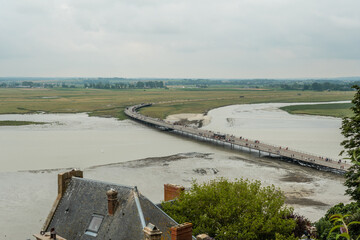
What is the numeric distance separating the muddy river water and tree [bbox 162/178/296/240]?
14449 mm

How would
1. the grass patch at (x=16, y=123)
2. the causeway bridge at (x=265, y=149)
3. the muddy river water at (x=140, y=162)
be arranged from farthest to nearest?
the grass patch at (x=16, y=123) → the causeway bridge at (x=265, y=149) → the muddy river water at (x=140, y=162)

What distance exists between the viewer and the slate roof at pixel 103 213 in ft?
56.6

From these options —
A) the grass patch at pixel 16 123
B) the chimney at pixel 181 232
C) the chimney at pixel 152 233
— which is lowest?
the grass patch at pixel 16 123

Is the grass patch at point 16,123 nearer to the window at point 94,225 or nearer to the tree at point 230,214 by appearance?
the tree at point 230,214

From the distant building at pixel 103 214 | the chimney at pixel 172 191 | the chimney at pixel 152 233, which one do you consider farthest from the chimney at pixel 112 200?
the chimney at pixel 172 191

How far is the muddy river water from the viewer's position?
37750mm

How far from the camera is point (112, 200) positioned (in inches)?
714

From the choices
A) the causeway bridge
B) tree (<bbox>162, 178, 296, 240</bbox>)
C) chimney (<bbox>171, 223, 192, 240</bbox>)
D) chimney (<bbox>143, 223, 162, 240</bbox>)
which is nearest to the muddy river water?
the causeway bridge

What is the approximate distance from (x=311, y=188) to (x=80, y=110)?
103763 millimetres

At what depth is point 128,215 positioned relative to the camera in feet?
57.7

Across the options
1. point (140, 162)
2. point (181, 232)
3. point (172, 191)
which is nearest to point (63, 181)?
point (172, 191)

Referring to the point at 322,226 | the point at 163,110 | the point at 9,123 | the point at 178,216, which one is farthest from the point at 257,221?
the point at 163,110

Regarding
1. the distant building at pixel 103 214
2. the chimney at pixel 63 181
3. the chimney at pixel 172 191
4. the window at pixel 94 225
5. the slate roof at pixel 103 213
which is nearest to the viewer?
the distant building at pixel 103 214

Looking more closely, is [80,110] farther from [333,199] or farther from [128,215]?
[128,215]
